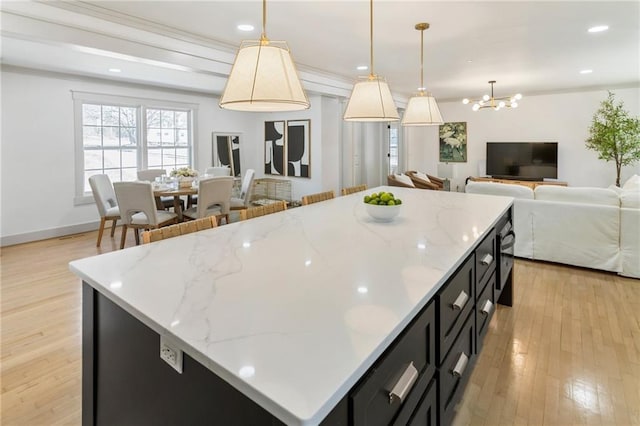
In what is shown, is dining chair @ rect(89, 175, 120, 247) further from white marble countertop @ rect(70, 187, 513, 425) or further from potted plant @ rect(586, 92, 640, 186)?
potted plant @ rect(586, 92, 640, 186)

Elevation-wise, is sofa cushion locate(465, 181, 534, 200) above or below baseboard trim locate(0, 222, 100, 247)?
above

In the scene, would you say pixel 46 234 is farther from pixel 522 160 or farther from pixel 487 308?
pixel 522 160

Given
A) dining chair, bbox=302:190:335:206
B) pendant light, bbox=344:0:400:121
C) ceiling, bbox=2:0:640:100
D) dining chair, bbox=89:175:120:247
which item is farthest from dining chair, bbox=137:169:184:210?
pendant light, bbox=344:0:400:121

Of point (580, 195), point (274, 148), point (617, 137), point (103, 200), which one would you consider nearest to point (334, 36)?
point (580, 195)

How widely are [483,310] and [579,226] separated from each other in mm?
2556

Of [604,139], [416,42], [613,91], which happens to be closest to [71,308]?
[416,42]

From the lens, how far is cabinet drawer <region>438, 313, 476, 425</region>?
1362 mm

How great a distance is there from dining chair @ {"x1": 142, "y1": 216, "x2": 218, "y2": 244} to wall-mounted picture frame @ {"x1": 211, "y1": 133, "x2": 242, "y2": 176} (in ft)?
18.6

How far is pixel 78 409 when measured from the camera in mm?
1833

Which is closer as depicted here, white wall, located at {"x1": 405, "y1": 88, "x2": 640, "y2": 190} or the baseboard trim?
the baseboard trim

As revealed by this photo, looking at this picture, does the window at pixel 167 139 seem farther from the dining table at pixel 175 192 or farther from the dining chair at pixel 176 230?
the dining chair at pixel 176 230

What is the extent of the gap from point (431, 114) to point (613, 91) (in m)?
6.47

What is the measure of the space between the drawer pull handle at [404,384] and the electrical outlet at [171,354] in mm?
562

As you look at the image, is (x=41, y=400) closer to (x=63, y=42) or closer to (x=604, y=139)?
(x=63, y=42)
